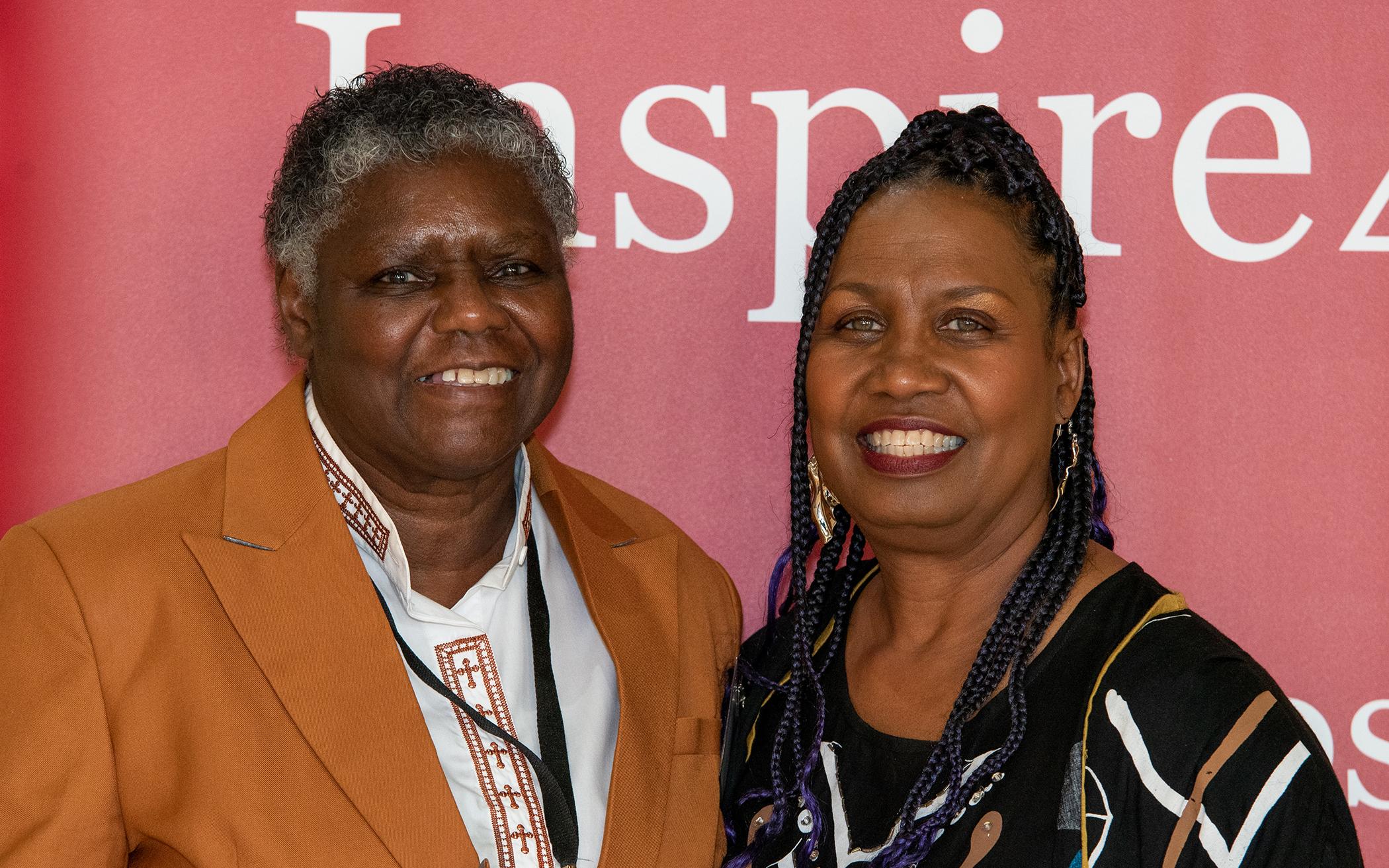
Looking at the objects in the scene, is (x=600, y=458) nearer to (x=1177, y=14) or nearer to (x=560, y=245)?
(x=560, y=245)

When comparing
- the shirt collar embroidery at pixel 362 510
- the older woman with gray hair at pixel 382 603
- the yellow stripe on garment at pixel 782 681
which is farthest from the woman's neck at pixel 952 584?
the shirt collar embroidery at pixel 362 510

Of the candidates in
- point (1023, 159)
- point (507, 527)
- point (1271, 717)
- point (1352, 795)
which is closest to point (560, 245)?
point (507, 527)

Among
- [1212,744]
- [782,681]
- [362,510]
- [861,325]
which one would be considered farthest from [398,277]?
[1212,744]

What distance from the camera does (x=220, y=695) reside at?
1.88m

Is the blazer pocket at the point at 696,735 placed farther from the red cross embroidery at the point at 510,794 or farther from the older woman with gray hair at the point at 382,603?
the red cross embroidery at the point at 510,794

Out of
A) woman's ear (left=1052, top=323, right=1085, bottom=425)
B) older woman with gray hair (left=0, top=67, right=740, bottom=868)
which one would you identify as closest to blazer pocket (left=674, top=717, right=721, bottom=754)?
older woman with gray hair (left=0, top=67, right=740, bottom=868)

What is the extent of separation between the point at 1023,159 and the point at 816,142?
2.62 ft

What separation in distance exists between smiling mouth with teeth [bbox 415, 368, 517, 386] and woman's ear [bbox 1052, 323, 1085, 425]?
88 cm

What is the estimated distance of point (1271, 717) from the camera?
179 cm

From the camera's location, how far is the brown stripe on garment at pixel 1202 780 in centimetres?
176

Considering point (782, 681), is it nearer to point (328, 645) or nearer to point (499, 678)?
point (499, 678)

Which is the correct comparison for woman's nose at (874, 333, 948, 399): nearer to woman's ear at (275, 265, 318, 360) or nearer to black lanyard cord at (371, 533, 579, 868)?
black lanyard cord at (371, 533, 579, 868)

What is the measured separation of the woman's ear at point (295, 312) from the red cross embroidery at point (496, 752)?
697mm

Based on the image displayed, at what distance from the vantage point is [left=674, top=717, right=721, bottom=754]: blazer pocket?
2293mm
